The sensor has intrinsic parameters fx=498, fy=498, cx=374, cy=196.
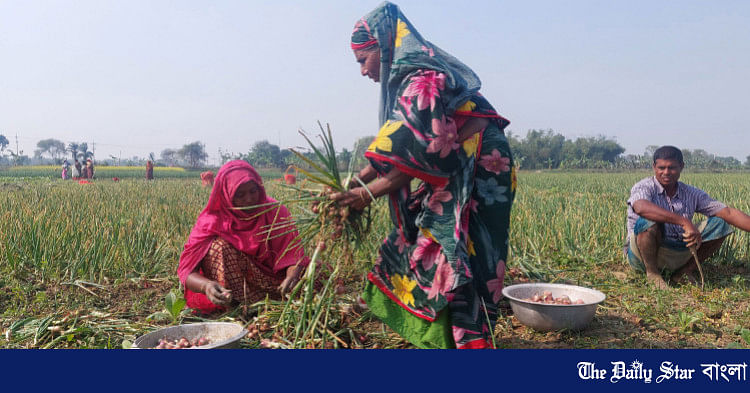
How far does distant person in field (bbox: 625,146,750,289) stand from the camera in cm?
349

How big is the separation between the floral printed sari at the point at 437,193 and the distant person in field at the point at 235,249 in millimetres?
845

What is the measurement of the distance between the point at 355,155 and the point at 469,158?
53 cm

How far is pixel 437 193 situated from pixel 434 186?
0.03m

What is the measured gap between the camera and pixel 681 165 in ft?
11.5

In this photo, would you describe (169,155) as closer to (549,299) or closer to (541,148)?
(541,148)

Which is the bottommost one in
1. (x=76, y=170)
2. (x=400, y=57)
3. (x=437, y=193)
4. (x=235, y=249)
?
(x=235, y=249)

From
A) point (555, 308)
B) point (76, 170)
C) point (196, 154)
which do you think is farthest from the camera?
point (196, 154)

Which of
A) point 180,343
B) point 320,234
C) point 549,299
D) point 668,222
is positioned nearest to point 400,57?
point 320,234

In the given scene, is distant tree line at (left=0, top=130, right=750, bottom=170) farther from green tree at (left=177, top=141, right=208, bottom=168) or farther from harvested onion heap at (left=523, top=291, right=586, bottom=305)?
harvested onion heap at (left=523, top=291, right=586, bottom=305)

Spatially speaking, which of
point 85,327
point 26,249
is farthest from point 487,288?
point 26,249

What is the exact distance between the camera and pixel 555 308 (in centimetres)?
261

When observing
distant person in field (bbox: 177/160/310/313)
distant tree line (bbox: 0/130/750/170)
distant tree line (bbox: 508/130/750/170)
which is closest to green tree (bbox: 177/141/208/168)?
distant tree line (bbox: 0/130/750/170)

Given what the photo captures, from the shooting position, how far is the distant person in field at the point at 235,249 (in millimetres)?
2832

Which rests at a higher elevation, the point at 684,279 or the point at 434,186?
the point at 434,186
